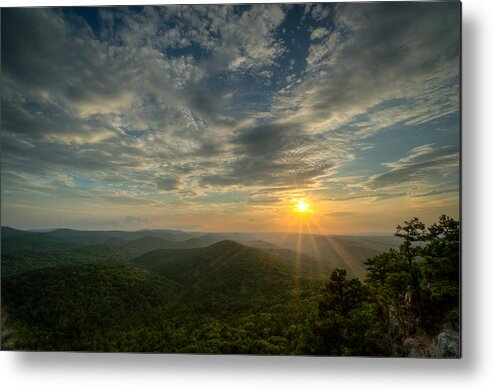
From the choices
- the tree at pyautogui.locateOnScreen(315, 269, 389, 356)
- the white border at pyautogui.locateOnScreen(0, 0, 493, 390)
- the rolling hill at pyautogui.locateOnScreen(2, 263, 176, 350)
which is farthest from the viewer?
A: the rolling hill at pyautogui.locateOnScreen(2, 263, 176, 350)

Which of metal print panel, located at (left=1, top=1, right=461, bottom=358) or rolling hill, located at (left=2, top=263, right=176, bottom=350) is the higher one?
metal print panel, located at (left=1, top=1, right=461, bottom=358)

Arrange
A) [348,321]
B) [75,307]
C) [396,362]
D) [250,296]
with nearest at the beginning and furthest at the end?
[396,362] → [348,321] → [75,307] → [250,296]

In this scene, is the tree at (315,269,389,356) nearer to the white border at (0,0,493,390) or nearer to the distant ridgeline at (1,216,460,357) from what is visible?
the distant ridgeline at (1,216,460,357)

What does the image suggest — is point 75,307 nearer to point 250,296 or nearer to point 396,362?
point 250,296

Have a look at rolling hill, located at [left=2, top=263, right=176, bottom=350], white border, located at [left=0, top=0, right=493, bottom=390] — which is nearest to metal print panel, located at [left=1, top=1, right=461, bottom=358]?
rolling hill, located at [left=2, top=263, right=176, bottom=350]

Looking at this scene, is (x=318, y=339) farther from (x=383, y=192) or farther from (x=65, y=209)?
(x=65, y=209)


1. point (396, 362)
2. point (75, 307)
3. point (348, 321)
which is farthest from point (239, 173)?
point (396, 362)
